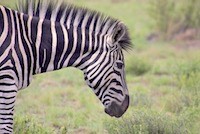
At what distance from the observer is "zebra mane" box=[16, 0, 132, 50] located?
6.29 meters

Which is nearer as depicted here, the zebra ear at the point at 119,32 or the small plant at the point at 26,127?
the zebra ear at the point at 119,32

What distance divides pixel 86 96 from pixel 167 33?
658 centimetres

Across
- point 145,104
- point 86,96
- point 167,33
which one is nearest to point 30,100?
point 86,96

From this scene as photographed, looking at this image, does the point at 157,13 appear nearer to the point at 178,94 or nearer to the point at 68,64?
the point at 178,94

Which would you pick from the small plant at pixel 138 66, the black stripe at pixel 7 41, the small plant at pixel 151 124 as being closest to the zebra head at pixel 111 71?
the small plant at pixel 151 124

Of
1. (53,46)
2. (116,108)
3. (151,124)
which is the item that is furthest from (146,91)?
(53,46)

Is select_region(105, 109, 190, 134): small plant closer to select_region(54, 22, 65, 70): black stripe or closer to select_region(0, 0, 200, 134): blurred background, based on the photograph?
select_region(0, 0, 200, 134): blurred background

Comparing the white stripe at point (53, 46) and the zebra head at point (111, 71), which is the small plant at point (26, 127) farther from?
the zebra head at point (111, 71)

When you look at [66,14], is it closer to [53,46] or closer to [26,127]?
[53,46]

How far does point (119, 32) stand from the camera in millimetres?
6172

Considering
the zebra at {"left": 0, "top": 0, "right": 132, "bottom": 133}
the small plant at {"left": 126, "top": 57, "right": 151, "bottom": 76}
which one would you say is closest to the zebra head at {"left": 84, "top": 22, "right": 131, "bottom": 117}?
the zebra at {"left": 0, "top": 0, "right": 132, "bottom": 133}

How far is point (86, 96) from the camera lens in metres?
10.4

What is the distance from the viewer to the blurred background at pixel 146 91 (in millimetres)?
7109

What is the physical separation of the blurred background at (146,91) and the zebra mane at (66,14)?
1.69 ft
